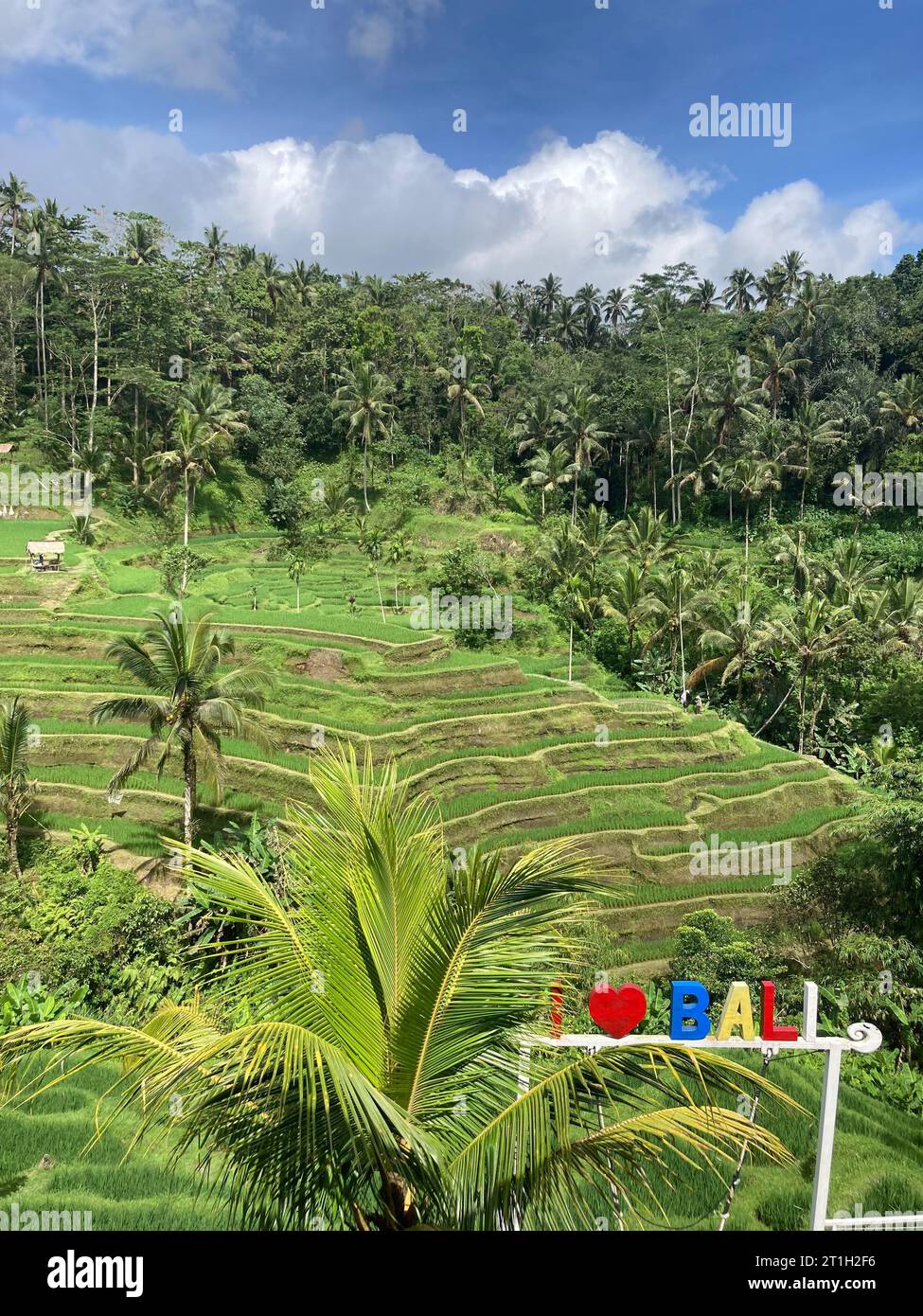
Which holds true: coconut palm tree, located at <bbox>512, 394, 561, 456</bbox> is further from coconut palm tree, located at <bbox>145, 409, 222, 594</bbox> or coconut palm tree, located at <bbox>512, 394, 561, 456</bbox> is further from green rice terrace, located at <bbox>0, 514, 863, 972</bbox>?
green rice terrace, located at <bbox>0, 514, 863, 972</bbox>

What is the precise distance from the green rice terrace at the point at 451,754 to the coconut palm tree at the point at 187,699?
7.27 feet

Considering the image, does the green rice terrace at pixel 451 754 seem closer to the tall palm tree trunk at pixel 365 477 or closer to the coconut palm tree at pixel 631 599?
the coconut palm tree at pixel 631 599

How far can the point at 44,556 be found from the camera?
87.5 ft

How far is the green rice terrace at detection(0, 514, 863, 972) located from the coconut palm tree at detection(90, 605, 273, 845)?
222 centimetres

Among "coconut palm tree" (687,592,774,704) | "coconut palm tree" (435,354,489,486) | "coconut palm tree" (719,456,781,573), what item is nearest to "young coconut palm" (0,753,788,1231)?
"coconut palm tree" (687,592,774,704)

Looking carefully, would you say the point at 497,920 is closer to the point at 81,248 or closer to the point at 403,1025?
the point at 403,1025

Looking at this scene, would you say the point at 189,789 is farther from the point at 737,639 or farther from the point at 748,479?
the point at 748,479

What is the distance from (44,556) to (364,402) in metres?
21.3

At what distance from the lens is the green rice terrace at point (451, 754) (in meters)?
17.9

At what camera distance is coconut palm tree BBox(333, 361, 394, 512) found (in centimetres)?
4322

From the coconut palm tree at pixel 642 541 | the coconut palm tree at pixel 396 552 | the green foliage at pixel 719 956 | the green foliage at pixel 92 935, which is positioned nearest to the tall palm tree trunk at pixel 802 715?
the coconut palm tree at pixel 642 541

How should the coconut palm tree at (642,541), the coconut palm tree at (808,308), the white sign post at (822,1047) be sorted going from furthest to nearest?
the coconut palm tree at (808,308), the coconut palm tree at (642,541), the white sign post at (822,1047)

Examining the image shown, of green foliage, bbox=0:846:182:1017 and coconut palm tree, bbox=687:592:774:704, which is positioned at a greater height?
coconut palm tree, bbox=687:592:774:704
